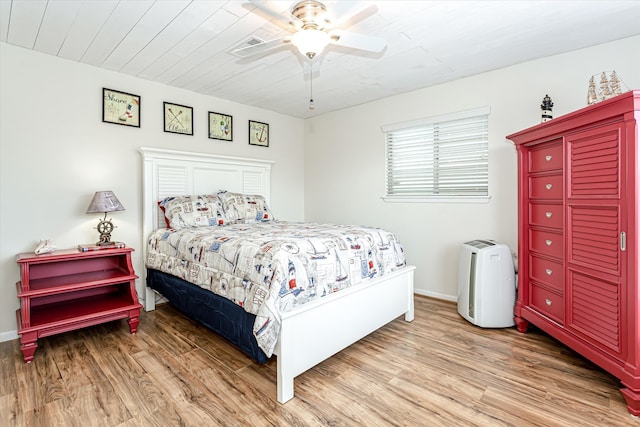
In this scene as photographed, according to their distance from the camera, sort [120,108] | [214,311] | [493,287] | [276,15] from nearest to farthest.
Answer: [276,15], [214,311], [493,287], [120,108]

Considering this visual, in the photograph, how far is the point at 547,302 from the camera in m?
2.38

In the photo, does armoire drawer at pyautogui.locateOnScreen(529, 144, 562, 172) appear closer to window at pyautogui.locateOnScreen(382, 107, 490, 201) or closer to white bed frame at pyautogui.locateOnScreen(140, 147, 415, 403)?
window at pyautogui.locateOnScreen(382, 107, 490, 201)

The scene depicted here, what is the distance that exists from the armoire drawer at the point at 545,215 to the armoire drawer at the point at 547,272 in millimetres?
275

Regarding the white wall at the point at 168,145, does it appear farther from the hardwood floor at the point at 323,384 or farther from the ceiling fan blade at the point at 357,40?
the ceiling fan blade at the point at 357,40

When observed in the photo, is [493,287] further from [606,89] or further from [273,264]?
[273,264]

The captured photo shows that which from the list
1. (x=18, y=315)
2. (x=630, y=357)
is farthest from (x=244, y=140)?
(x=630, y=357)

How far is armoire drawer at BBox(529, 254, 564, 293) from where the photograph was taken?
2254mm

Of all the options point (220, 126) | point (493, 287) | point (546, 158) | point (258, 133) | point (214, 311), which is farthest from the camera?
point (258, 133)

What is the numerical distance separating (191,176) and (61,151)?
1178mm

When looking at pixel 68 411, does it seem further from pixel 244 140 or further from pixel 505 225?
pixel 505 225

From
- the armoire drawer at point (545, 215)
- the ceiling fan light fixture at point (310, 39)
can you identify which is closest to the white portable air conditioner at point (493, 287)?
the armoire drawer at point (545, 215)

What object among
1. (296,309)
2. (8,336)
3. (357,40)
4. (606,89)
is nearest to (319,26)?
(357,40)

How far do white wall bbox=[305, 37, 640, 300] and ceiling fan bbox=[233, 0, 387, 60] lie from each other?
1.75m

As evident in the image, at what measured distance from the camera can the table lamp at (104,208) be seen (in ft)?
9.04
